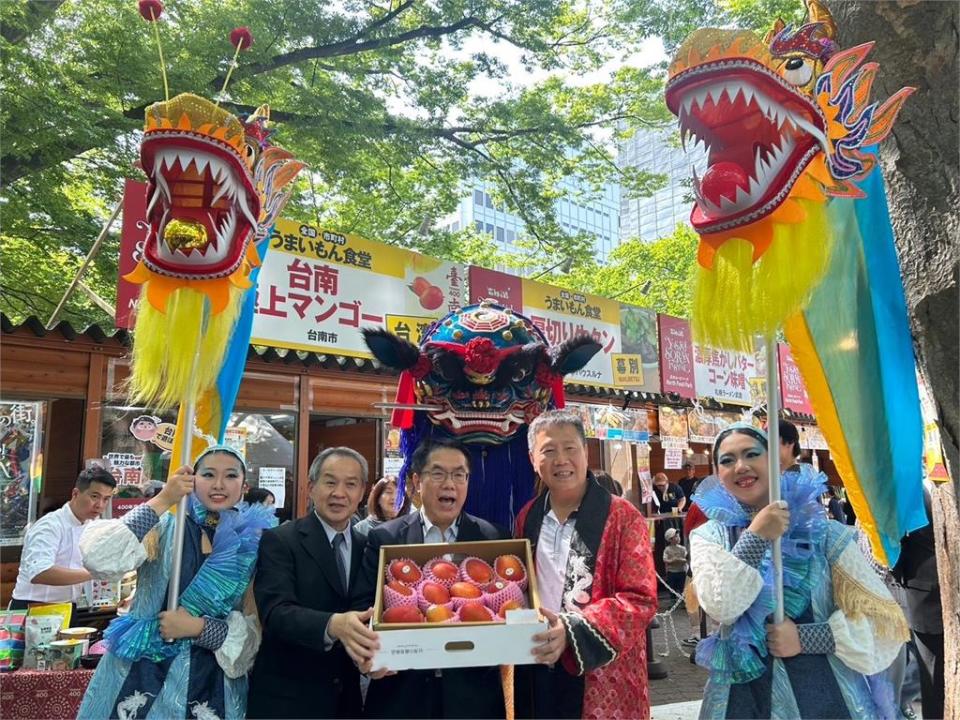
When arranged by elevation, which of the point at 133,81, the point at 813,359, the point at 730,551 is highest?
the point at 133,81

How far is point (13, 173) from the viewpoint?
714 cm

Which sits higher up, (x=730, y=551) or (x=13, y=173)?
(x=13, y=173)

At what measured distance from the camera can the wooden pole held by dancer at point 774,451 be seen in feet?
6.64

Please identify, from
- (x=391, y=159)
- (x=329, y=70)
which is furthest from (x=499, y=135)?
(x=329, y=70)

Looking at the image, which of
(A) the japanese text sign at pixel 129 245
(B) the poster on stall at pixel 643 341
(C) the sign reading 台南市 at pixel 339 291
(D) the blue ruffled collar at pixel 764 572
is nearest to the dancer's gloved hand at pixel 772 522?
(D) the blue ruffled collar at pixel 764 572

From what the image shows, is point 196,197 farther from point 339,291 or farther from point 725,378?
point 725,378

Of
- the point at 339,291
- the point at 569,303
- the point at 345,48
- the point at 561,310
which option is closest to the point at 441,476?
the point at 339,291

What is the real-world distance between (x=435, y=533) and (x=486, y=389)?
2.74 ft

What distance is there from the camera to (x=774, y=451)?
6.80 feet

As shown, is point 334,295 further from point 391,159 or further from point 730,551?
point 730,551

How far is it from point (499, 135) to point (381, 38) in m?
Answer: 2.25

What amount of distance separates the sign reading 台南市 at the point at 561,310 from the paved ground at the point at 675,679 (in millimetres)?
3061

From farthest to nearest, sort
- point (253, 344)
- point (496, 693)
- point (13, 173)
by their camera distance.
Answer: point (13, 173) < point (253, 344) < point (496, 693)

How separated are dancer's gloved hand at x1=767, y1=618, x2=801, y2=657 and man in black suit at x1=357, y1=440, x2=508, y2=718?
2.84 ft
